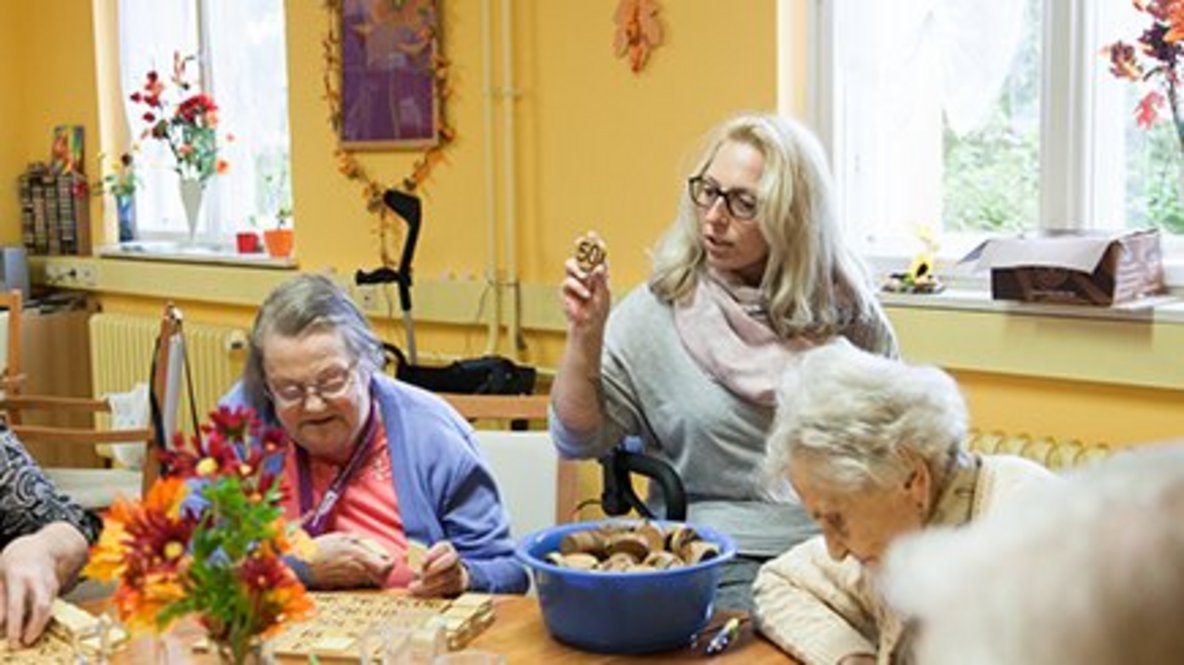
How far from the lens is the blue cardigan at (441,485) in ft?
7.63

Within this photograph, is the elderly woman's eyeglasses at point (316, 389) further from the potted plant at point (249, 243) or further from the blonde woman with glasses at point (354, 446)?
the potted plant at point (249, 243)

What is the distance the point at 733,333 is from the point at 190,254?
332cm

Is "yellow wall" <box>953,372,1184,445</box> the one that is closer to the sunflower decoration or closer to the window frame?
the sunflower decoration

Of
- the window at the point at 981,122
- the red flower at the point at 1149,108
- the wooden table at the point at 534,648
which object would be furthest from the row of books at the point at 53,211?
the wooden table at the point at 534,648

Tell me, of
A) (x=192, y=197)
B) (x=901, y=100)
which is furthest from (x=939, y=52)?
(x=192, y=197)

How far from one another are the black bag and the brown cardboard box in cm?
130

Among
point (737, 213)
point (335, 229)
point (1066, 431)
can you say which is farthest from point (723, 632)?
point (335, 229)

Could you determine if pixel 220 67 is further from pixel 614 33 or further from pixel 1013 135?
pixel 1013 135

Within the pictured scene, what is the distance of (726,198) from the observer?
2678 millimetres

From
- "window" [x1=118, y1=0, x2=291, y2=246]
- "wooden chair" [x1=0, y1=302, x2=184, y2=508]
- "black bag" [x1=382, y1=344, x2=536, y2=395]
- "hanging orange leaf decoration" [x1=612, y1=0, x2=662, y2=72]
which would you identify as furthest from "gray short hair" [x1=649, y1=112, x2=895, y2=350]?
"window" [x1=118, y1=0, x2=291, y2=246]

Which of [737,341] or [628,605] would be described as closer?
[628,605]

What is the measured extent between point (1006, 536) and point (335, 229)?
4294mm

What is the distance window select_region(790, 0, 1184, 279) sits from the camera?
320 cm

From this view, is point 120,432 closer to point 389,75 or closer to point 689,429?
point 389,75
